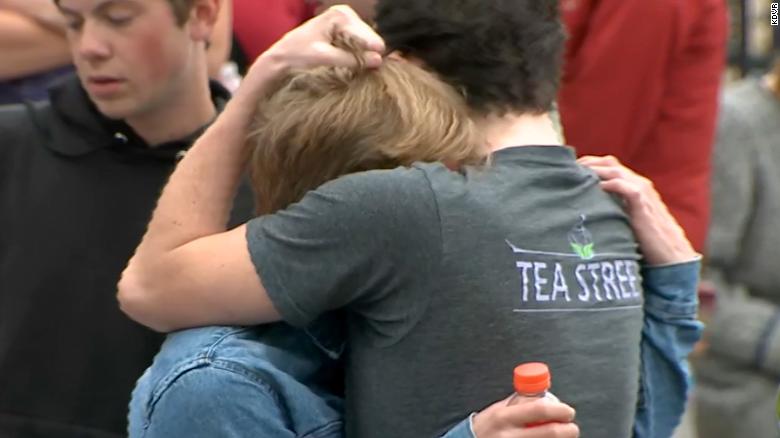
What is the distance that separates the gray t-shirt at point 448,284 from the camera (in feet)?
5.02

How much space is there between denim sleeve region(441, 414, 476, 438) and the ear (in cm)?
99

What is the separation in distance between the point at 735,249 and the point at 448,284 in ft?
5.98

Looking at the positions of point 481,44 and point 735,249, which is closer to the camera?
point 481,44

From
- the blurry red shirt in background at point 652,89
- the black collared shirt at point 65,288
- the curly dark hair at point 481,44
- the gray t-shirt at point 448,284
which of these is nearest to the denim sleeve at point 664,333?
the gray t-shirt at point 448,284

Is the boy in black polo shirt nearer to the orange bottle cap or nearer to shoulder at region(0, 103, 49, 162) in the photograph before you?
shoulder at region(0, 103, 49, 162)

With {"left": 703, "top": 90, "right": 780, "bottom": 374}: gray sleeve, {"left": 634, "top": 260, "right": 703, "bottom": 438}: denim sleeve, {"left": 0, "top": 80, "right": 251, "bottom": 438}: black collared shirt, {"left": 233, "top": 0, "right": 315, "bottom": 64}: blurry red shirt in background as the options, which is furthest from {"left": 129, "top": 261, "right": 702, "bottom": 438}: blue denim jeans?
{"left": 703, "top": 90, "right": 780, "bottom": 374}: gray sleeve

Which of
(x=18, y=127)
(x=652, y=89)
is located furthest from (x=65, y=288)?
(x=652, y=89)

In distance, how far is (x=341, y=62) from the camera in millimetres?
1604

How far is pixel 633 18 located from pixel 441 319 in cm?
154

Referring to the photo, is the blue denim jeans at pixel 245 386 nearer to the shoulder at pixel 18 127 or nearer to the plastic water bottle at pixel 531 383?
the plastic water bottle at pixel 531 383

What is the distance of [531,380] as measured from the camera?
4.88 feet

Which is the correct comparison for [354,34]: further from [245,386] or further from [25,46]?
[25,46]

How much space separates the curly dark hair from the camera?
65.3 inches

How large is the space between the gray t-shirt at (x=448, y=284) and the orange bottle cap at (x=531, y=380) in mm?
82
